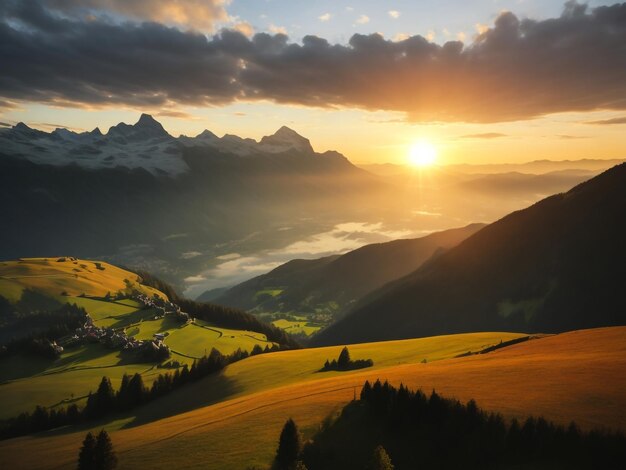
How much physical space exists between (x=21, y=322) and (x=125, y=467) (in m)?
192

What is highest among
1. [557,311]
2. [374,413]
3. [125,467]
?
[374,413]

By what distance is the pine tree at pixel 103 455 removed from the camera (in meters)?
38.2

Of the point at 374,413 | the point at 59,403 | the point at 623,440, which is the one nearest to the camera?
the point at 623,440

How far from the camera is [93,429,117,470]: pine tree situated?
1506 inches

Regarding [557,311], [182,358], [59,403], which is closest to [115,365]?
[182,358]

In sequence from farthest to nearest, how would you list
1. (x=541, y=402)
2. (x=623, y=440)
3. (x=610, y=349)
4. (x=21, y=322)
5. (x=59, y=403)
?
(x=21, y=322), (x=59, y=403), (x=610, y=349), (x=541, y=402), (x=623, y=440)

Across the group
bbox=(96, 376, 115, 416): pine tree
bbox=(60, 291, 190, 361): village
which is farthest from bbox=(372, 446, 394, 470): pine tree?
bbox=(60, 291, 190, 361): village

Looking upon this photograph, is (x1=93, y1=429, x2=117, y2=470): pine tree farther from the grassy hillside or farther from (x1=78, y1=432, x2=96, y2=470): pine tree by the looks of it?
the grassy hillside

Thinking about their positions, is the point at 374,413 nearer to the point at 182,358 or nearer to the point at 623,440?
the point at 623,440

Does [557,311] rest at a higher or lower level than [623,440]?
lower

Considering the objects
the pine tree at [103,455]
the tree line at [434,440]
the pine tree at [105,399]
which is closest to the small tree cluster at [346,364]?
the tree line at [434,440]

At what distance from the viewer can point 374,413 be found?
3762cm

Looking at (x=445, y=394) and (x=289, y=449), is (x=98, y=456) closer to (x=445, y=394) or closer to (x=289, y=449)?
(x=289, y=449)

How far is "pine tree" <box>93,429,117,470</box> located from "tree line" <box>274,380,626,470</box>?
55.4 ft
